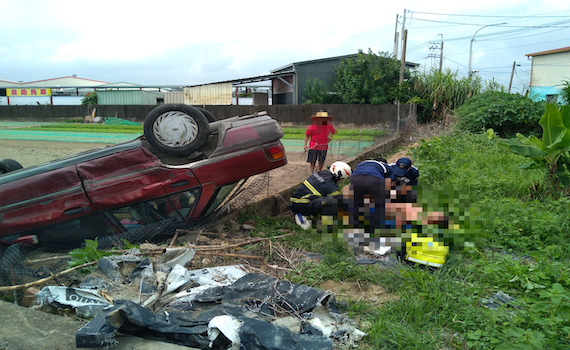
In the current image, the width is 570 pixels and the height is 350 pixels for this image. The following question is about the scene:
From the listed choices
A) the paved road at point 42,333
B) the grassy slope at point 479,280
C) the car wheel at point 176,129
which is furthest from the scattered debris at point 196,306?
the car wheel at point 176,129

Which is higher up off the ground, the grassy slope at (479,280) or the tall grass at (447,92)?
the tall grass at (447,92)

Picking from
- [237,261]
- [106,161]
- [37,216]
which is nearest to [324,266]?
[237,261]

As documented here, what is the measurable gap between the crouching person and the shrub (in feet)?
39.0

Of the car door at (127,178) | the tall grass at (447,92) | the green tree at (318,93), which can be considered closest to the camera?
the car door at (127,178)

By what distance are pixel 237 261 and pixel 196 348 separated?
156cm

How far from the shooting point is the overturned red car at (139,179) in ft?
13.7

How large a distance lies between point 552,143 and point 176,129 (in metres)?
5.30

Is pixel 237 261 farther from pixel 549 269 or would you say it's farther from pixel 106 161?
pixel 549 269

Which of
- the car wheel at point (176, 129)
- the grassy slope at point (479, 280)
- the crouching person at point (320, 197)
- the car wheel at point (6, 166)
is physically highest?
the car wheel at point (176, 129)

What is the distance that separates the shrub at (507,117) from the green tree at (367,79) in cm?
938

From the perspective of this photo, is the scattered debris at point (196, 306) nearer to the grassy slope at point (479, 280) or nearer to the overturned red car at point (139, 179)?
the grassy slope at point (479, 280)

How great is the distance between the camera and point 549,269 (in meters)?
3.44

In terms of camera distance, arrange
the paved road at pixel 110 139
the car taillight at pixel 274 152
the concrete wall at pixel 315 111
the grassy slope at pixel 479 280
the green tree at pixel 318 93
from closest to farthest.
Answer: the grassy slope at pixel 479 280 → the car taillight at pixel 274 152 → the paved road at pixel 110 139 → the concrete wall at pixel 315 111 → the green tree at pixel 318 93

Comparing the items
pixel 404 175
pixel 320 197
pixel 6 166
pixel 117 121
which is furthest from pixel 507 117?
pixel 117 121
